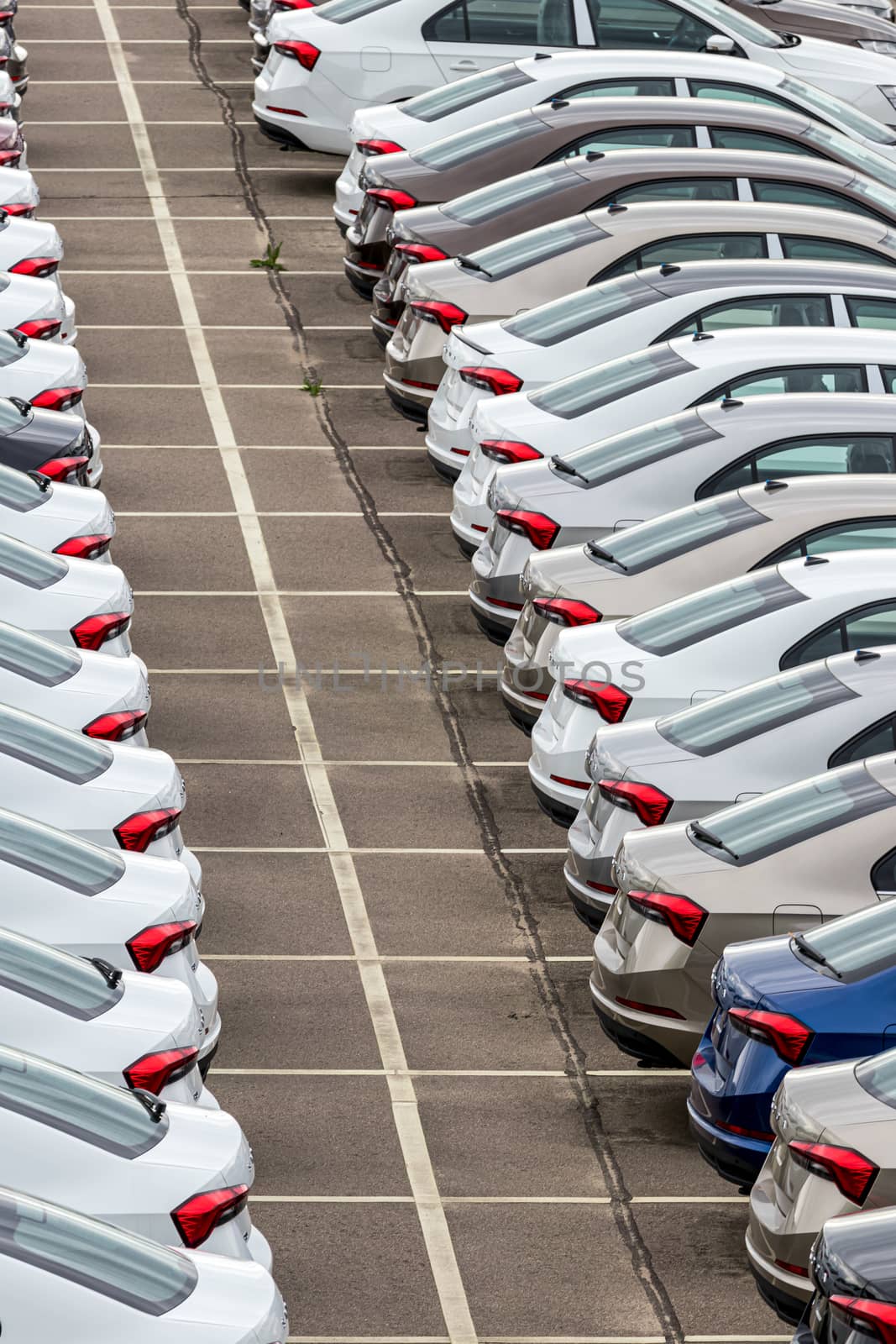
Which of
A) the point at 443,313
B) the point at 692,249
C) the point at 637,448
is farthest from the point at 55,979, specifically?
the point at 692,249

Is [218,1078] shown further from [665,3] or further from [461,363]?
[665,3]

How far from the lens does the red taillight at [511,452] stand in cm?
1312

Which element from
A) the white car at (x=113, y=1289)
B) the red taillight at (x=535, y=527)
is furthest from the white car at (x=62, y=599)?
the white car at (x=113, y=1289)

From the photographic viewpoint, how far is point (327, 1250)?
8.88 m

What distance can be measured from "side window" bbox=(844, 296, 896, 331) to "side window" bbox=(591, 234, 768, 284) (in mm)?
1089

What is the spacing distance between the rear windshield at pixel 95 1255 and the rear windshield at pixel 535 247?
9.39 meters

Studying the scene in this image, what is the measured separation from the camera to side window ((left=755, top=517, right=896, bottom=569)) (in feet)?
38.0

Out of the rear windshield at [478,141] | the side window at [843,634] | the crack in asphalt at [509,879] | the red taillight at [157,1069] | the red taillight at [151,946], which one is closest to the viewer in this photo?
the red taillight at [157,1069]

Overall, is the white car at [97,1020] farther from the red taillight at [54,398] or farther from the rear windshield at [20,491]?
the red taillight at [54,398]

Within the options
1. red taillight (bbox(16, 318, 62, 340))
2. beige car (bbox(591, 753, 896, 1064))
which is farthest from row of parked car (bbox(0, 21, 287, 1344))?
beige car (bbox(591, 753, 896, 1064))

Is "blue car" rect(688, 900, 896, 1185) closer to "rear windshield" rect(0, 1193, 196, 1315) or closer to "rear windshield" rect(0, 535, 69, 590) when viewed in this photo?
"rear windshield" rect(0, 1193, 196, 1315)

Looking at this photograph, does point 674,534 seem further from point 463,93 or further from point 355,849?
point 463,93

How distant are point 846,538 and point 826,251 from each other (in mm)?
4073

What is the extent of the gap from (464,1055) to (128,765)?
6.07 ft
